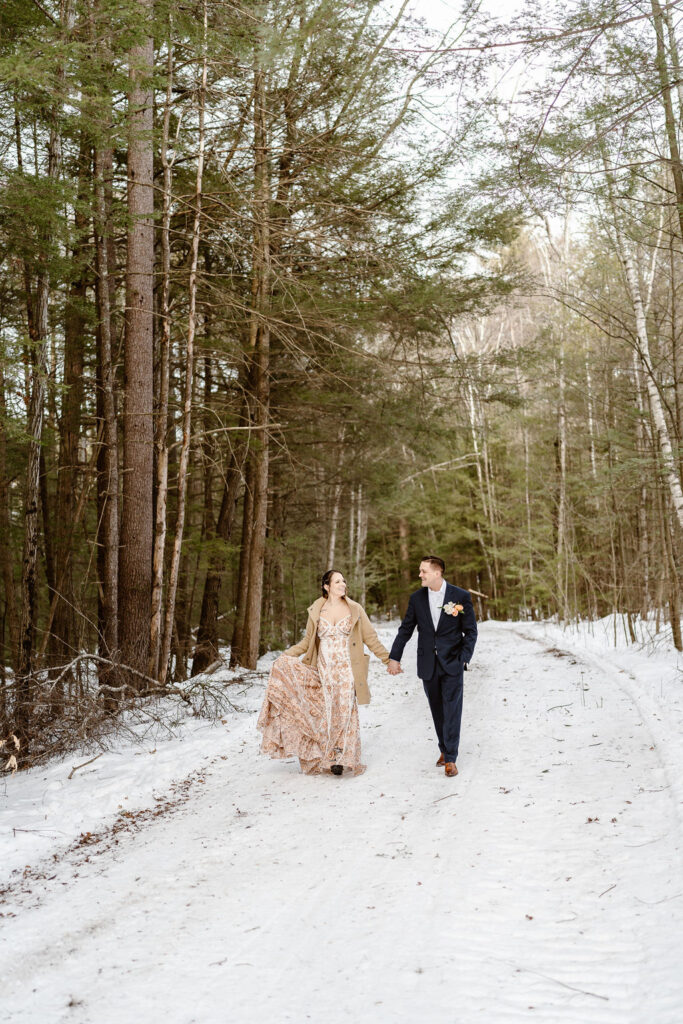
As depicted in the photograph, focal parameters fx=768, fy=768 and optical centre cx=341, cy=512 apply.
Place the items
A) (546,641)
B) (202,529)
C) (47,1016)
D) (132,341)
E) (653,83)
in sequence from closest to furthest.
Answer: (47,1016) < (653,83) < (132,341) < (202,529) < (546,641)

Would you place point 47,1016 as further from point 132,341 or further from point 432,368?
point 432,368

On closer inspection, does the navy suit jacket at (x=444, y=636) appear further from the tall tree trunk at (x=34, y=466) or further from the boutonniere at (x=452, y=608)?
the tall tree trunk at (x=34, y=466)

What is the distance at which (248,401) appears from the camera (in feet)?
45.8

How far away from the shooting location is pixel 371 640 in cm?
717

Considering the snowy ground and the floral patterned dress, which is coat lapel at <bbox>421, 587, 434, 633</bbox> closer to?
the floral patterned dress

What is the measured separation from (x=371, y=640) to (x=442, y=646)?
28.4 inches

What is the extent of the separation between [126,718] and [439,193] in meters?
9.85

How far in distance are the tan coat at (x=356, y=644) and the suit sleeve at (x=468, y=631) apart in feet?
2.48

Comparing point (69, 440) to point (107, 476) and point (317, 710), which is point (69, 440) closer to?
point (107, 476)

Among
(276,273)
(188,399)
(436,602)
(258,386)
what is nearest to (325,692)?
(436,602)

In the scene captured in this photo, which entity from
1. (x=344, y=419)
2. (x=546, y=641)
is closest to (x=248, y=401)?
(x=344, y=419)

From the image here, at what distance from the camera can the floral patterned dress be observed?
7.05 metres

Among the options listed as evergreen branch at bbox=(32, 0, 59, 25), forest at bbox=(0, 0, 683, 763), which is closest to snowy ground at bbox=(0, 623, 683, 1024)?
forest at bbox=(0, 0, 683, 763)

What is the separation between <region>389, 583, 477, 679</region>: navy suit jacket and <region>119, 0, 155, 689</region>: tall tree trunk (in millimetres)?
4855
